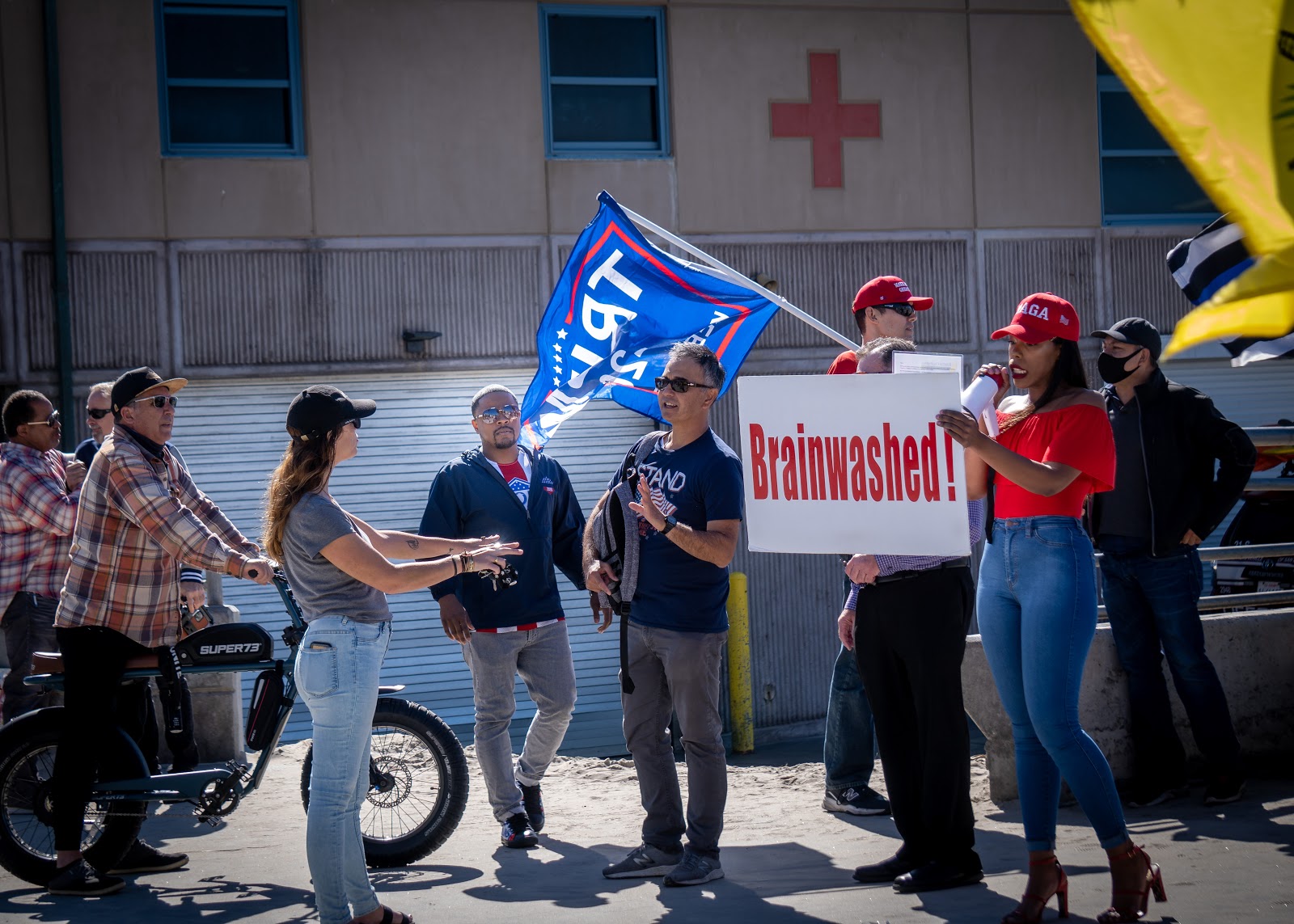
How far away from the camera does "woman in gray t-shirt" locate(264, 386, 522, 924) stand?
4906 mm

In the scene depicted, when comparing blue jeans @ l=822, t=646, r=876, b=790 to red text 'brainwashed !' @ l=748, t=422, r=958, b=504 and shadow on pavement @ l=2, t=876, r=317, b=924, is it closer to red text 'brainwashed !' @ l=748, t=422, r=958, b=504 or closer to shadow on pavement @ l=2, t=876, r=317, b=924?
red text 'brainwashed !' @ l=748, t=422, r=958, b=504

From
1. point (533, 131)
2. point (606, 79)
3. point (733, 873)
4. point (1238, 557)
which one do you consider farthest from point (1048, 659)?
point (606, 79)

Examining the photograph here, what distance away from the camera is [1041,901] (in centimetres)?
480

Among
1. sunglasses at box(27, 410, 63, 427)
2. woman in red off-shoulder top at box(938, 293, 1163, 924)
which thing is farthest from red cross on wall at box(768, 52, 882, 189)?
woman in red off-shoulder top at box(938, 293, 1163, 924)

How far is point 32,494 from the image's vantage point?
305 inches

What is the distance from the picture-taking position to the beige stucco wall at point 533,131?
10.4m

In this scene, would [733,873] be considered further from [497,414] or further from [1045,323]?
[1045,323]

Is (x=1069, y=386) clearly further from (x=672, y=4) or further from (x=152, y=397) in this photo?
(x=672, y=4)

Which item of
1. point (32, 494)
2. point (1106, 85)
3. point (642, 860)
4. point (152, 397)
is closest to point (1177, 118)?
point (642, 860)

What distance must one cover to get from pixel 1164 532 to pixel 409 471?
6088 mm

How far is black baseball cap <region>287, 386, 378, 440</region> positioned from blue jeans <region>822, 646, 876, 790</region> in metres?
2.75

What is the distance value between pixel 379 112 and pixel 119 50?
1.86 m

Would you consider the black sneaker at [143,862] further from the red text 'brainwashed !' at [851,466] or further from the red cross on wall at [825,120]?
the red cross on wall at [825,120]

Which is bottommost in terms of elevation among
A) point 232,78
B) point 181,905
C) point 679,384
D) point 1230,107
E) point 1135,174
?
point 181,905
